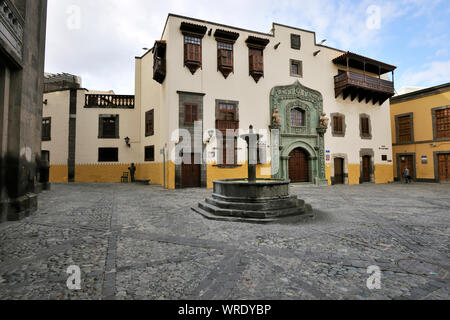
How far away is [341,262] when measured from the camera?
333cm

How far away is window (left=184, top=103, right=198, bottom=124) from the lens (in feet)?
48.3

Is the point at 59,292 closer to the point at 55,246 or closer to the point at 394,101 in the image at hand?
the point at 55,246

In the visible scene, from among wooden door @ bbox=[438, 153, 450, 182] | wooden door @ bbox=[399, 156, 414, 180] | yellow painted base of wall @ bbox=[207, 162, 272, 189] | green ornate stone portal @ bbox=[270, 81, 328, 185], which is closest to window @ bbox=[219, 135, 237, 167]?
yellow painted base of wall @ bbox=[207, 162, 272, 189]

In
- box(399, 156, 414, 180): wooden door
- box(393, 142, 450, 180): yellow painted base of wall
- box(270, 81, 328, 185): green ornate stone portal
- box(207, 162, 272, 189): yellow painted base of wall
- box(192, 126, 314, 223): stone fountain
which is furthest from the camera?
box(399, 156, 414, 180): wooden door

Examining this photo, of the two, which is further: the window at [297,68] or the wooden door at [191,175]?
the window at [297,68]

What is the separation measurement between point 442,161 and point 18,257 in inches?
1057

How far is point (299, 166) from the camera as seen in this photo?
17.7m

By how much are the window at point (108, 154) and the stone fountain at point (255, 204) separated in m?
14.9

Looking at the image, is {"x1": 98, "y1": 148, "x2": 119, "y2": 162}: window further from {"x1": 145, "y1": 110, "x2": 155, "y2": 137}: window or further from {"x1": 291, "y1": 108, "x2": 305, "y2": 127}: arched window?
{"x1": 291, "y1": 108, "x2": 305, "y2": 127}: arched window

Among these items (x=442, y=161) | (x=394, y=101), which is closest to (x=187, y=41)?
(x=394, y=101)

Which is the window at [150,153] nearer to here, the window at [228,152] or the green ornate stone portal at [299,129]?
the window at [228,152]

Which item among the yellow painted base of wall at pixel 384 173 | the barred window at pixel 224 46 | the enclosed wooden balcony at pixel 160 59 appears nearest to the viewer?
the enclosed wooden balcony at pixel 160 59

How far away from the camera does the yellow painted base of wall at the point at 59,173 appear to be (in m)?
18.2

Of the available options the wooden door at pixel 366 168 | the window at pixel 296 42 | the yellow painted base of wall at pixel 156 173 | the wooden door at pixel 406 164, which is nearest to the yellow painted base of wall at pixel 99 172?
the yellow painted base of wall at pixel 156 173
